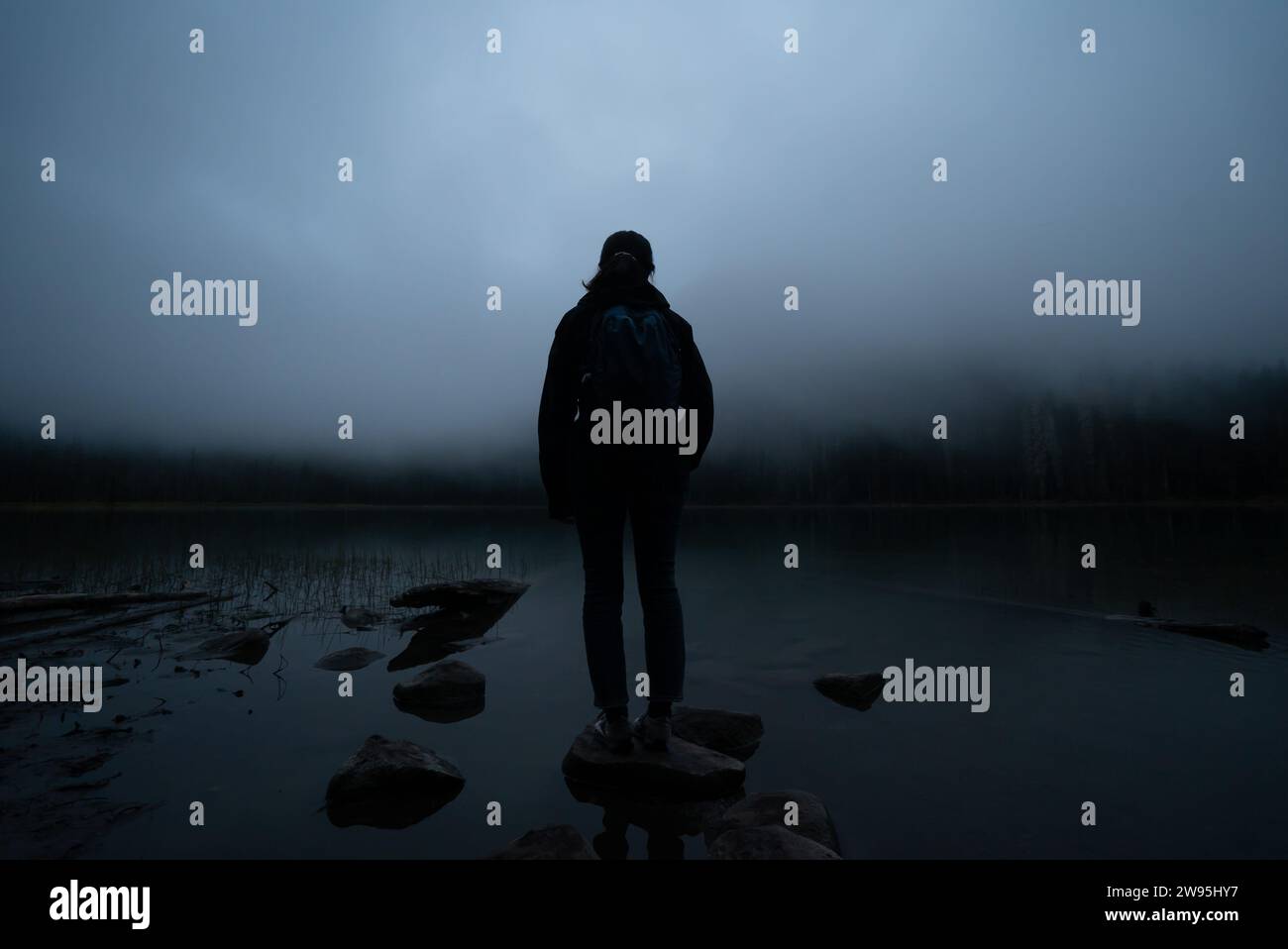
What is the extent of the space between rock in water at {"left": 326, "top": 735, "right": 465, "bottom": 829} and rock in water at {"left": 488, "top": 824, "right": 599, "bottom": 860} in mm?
713

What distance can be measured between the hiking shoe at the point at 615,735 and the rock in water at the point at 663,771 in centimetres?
4

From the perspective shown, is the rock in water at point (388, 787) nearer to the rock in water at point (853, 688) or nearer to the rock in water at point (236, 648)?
Answer: the rock in water at point (853, 688)

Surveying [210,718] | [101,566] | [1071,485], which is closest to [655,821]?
[210,718]

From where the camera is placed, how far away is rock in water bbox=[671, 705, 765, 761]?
4145 mm

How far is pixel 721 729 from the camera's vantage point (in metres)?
4.28

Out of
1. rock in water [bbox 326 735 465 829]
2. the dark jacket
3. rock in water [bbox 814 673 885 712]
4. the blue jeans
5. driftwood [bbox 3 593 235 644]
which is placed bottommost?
rock in water [bbox 814 673 885 712]

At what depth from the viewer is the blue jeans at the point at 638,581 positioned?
356cm

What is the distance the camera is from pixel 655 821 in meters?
2.99

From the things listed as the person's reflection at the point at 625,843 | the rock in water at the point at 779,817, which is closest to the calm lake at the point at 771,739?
the person's reflection at the point at 625,843

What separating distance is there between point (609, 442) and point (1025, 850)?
9.20 ft

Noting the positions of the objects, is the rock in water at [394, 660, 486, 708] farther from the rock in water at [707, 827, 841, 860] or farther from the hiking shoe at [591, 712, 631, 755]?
the rock in water at [707, 827, 841, 860]

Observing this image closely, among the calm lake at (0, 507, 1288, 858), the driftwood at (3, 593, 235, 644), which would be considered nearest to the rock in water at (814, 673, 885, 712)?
the calm lake at (0, 507, 1288, 858)

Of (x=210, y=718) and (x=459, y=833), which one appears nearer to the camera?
(x=459, y=833)
